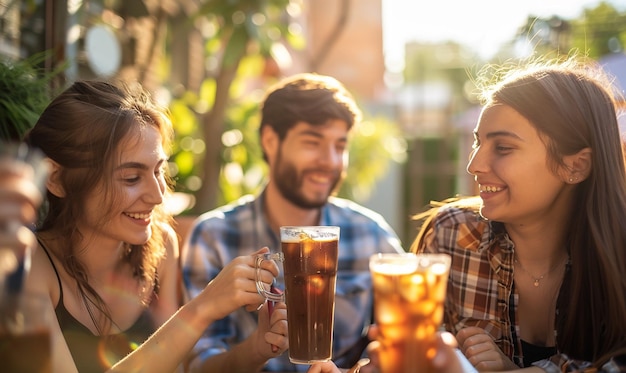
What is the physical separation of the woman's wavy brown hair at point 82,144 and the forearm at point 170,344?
0.45 m

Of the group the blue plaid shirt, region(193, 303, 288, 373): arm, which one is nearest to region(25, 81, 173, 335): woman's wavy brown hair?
region(193, 303, 288, 373): arm

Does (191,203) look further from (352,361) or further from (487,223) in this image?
(487,223)

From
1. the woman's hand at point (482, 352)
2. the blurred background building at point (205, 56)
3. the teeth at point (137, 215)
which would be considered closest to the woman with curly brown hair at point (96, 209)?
the teeth at point (137, 215)

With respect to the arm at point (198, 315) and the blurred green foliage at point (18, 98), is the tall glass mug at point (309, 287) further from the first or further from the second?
the blurred green foliage at point (18, 98)

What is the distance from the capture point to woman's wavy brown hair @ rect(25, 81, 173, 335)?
1868 mm

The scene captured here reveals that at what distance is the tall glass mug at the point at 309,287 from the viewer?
5.05 feet

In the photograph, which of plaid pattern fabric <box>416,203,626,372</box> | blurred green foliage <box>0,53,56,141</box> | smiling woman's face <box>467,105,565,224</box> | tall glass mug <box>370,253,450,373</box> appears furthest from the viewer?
blurred green foliage <box>0,53,56,141</box>

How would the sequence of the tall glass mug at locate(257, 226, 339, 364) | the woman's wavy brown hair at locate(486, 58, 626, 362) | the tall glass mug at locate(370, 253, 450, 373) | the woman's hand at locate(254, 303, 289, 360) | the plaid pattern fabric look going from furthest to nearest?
1. the plaid pattern fabric
2. the woman's wavy brown hair at locate(486, 58, 626, 362)
3. the woman's hand at locate(254, 303, 289, 360)
4. the tall glass mug at locate(257, 226, 339, 364)
5. the tall glass mug at locate(370, 253, 450, 373)

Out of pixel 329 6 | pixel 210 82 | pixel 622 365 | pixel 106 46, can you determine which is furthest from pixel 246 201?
pixel 329 6

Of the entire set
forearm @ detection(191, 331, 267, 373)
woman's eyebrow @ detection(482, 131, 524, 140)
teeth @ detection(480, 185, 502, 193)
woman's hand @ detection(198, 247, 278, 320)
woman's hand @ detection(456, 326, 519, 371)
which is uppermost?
woman's eyebrow @ detection(482, 131, 524, 140)

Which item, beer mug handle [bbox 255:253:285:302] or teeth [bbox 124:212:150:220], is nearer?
beer mug handle [bbox 255:253:285:302]

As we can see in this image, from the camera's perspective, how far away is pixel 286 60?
653cm

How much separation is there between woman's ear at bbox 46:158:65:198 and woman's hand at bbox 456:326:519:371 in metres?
1.23

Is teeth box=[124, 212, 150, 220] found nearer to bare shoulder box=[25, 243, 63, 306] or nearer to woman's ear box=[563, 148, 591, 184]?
bare shoulder box=[25, 243, 63, 306]
